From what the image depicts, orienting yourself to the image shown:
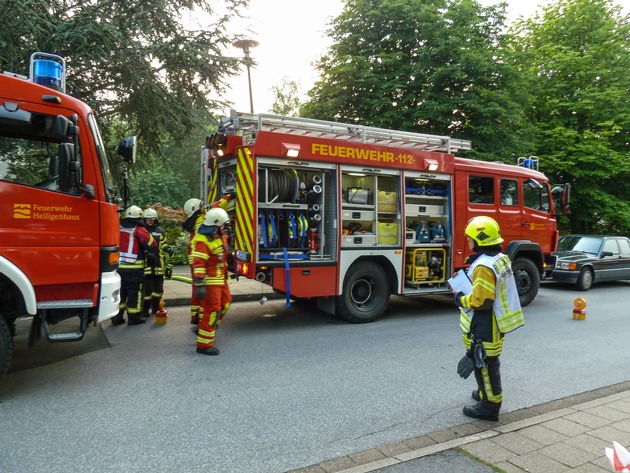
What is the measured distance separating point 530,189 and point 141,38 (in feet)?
26.9

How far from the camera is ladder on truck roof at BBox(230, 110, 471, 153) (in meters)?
6.46

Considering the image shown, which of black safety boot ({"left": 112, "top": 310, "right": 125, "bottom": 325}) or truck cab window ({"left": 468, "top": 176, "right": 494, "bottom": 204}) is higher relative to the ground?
truck cab window ({"left": 468, "top": 176, "right": 494, "bottom": 204})

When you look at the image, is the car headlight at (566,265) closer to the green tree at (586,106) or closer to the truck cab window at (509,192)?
the truck cab window at (509,192)

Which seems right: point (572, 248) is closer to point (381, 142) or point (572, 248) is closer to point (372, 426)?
point (381, 142)

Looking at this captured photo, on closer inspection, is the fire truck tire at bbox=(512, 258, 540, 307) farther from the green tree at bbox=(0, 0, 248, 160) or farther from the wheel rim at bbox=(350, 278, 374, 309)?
the green tree at bbox=(0, 0, 248, 160)

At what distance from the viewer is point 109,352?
5359 millimetres

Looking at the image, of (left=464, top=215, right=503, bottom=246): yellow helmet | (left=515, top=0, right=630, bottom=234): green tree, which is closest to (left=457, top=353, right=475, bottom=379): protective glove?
(left=464, top=215, right=503, bottom=246): yellow helmet

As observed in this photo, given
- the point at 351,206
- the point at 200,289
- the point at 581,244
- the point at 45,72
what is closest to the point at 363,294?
the point at 351,206

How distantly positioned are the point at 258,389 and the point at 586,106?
1666 cm

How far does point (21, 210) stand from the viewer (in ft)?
13.2

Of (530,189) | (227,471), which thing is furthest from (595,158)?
(227,471)

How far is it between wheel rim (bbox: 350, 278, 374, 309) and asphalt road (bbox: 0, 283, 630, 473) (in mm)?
392

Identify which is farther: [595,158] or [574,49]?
[574,49]

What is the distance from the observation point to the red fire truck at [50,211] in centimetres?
400
